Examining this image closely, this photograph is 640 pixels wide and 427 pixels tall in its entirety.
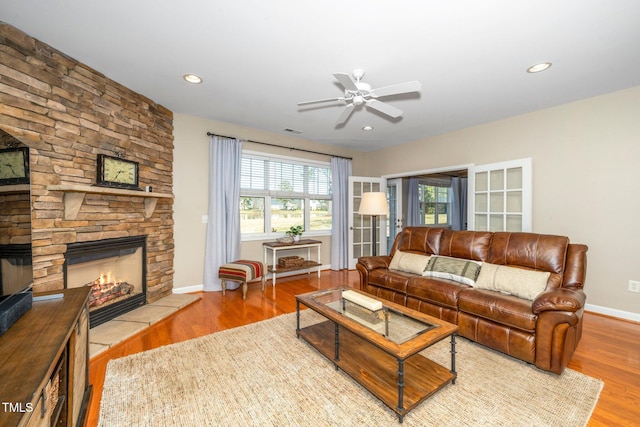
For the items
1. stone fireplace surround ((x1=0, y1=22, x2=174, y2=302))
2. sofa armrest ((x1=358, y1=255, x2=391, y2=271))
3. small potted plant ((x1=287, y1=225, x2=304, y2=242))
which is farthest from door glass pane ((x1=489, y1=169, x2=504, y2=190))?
stone fireplace surround ((x1=0, y1=22, x2=174, y2=302))

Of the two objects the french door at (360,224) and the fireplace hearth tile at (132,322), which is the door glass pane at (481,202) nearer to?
the french door at (360,224)

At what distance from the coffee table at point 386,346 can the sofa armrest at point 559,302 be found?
76 cm

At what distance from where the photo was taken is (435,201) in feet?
25.1

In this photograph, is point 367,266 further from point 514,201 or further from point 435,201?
point 435,201

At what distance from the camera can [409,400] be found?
165 cm

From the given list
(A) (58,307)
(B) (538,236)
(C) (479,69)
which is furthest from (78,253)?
(B) (538,236)

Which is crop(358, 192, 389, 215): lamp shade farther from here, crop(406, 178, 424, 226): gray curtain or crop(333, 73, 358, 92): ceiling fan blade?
crop(406, 178, 424, 226): gray curtain

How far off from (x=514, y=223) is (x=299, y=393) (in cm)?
368

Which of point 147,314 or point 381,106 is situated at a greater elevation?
point 381,106

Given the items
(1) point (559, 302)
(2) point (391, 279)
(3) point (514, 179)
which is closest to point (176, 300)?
(2) point (391, 279)

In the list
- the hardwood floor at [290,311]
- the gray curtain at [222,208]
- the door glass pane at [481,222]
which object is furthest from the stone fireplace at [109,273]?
the door glass pane at [481,222]

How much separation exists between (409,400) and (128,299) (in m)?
3.16

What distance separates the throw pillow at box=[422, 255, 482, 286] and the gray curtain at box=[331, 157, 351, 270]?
238 cm

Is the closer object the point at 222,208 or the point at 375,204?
the point at 375,204
